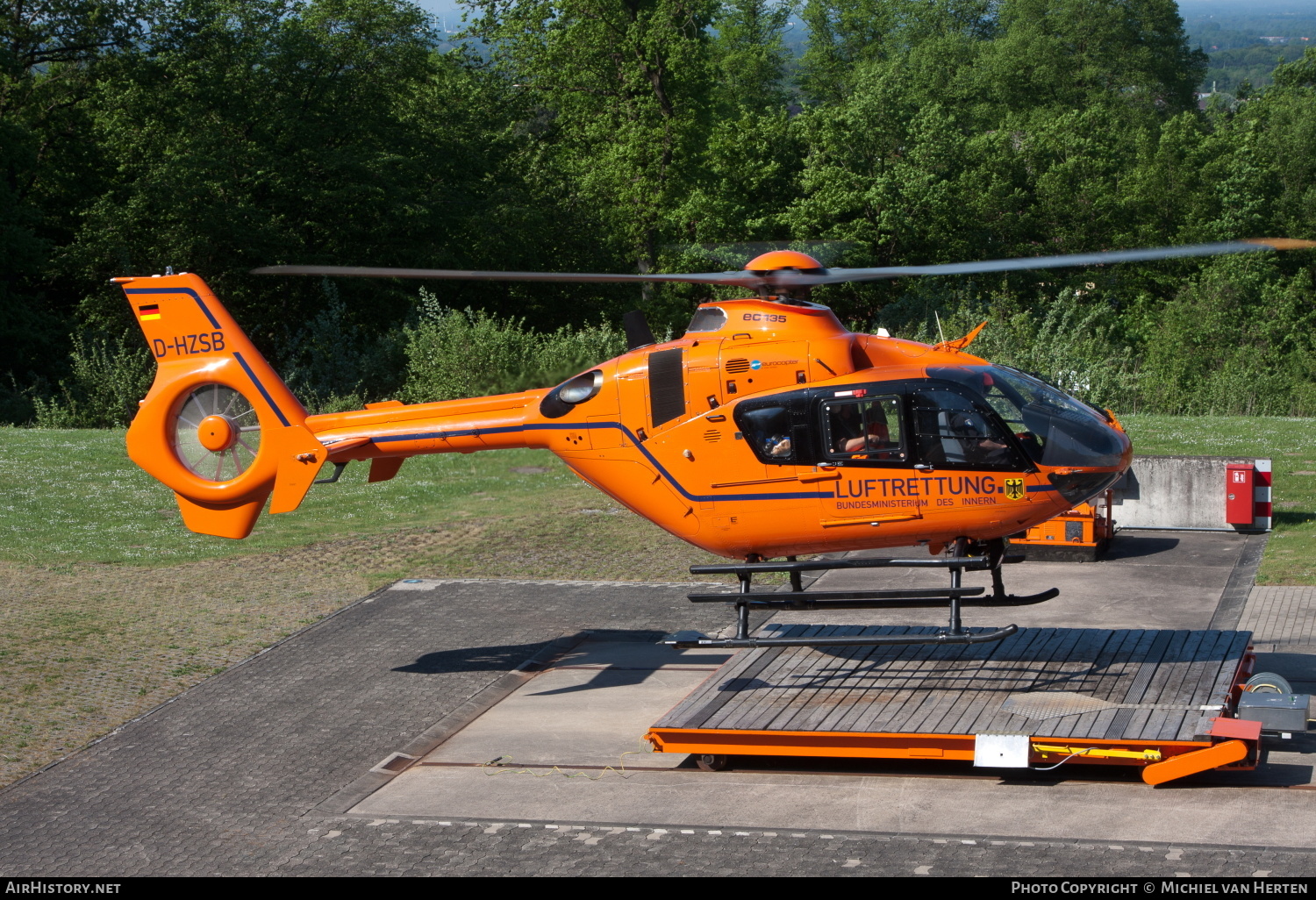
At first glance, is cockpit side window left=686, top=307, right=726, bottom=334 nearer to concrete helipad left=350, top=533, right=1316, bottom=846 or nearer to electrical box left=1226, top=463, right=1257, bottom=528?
concrete helipad left=350, top=533, right=1316, bottom=846

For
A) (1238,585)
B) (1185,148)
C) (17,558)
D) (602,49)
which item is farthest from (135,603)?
(1185,148)

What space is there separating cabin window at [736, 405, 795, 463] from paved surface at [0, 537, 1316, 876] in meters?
2.88

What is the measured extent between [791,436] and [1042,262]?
262 cm

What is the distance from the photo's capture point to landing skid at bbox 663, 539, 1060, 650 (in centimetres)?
1119

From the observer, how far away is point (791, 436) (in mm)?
11305

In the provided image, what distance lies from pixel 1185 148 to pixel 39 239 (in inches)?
1818

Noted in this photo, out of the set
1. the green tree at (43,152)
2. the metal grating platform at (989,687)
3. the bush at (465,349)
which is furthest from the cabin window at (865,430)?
the green tree at (43,152)

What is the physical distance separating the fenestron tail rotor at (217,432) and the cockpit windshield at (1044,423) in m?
7.22

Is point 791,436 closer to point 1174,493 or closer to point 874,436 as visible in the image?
point 874,436

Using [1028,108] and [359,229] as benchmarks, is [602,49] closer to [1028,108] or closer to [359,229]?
[359,229]

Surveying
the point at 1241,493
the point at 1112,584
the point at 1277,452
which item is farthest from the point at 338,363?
the point at 1112,584

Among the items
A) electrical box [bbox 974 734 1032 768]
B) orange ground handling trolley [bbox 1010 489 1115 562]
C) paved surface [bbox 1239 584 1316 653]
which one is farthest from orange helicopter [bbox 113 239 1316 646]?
orange ground handling trolley [bbox 1010 489 1115 562]

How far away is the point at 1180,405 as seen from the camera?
35.2 m

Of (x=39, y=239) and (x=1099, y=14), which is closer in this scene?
(x=39, y=239)
